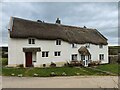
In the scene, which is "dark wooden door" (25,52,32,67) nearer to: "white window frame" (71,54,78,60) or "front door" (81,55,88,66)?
"white window frame" (71,54,78,60)

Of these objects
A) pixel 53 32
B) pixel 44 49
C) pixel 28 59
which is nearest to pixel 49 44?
pixel 44 49

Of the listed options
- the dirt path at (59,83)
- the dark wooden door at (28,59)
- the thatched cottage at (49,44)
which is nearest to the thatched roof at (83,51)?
the thatched cottage at (49,44)

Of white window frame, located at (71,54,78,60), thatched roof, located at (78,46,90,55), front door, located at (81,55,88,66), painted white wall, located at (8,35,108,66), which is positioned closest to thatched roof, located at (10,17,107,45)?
painted white wall, located at (8,35,108,66)

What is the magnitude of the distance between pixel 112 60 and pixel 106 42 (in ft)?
13.1

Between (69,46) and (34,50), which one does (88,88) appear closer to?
(34,50)

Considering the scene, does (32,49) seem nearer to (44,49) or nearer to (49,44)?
(44,49)

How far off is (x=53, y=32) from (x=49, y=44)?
2.35 m

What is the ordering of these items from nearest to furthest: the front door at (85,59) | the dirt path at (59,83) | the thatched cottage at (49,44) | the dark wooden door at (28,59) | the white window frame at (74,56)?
the dirt path at (59,83)
the thatched cottage at (49,44)
the dark wooden door at (28,59)
the white window frame at (74,56)
the front door at (85,59)

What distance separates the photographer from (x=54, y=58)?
106 ft

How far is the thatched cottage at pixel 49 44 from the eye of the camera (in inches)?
1155

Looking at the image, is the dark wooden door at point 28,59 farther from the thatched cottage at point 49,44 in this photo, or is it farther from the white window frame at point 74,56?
the white window frame at point 74,56

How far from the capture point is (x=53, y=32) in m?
33.3

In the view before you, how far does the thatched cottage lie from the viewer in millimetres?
29344

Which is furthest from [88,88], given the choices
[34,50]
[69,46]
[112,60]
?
[112,60]
